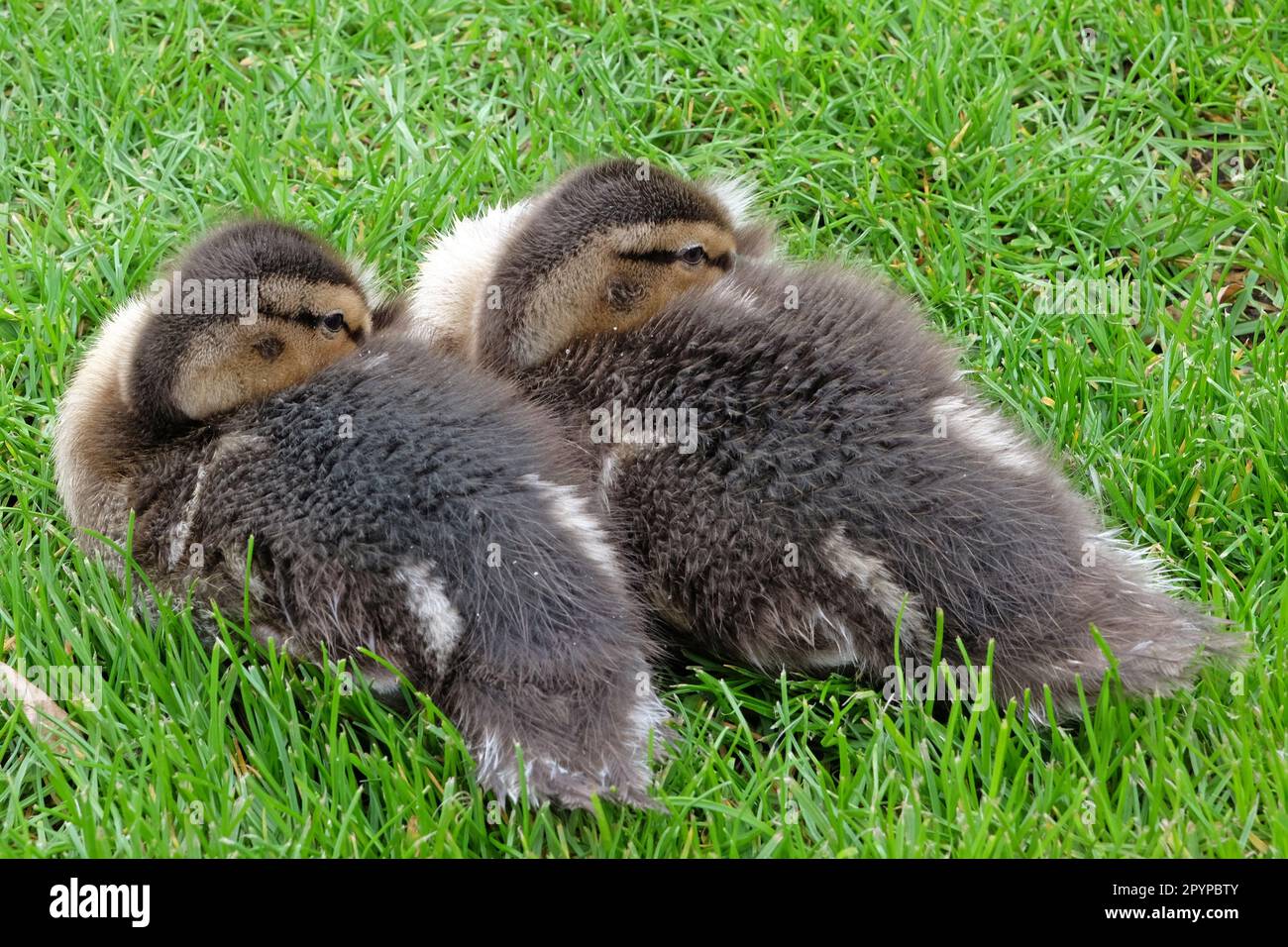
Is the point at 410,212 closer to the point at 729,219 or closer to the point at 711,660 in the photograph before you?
the point at 729,219

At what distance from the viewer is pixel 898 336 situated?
339cm

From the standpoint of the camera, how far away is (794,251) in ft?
14.4

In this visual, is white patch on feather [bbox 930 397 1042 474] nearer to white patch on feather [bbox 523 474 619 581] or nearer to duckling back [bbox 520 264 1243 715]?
duckling back [bbox 520 264 1243 715]

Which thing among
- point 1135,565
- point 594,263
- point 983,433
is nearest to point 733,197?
point 594,263

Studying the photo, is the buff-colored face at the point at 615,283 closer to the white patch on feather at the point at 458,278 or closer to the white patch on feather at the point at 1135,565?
the white patch on feather at the point at 458,278

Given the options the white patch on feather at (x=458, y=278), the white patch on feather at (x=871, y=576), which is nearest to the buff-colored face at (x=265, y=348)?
the white patch on feather at (x=458, y=278)

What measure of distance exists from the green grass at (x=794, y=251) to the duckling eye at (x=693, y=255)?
30.0 inches

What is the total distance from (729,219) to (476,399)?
37.0 inches

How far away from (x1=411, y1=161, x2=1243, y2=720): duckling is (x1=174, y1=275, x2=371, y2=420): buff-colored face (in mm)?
497

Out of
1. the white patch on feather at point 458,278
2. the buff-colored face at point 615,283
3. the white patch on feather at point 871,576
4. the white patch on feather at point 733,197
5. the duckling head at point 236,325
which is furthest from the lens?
the white patch on feather at point 733,197

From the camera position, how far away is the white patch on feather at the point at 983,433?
326cm

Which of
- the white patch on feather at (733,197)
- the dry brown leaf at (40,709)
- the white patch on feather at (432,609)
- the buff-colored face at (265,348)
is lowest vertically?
the dry brown leaf at (40,709)

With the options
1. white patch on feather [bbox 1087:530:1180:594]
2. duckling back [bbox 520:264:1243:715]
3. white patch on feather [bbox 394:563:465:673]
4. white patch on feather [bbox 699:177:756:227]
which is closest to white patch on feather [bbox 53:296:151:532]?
white patch on feather [bbox 394:563:465:673]

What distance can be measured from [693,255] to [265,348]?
1.05 m
